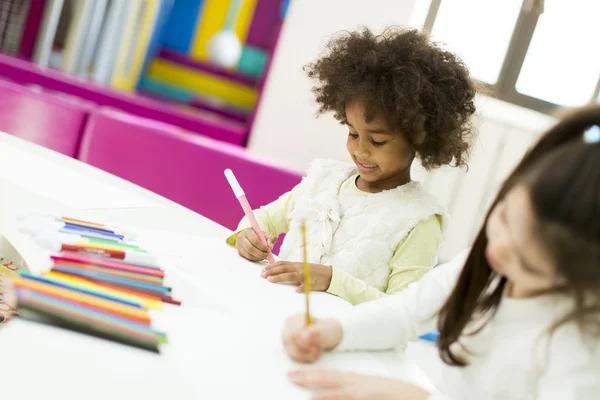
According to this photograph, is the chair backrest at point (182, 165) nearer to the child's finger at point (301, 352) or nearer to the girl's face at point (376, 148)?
the girl's face at point (376, 148)

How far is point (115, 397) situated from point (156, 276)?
29 centimetres

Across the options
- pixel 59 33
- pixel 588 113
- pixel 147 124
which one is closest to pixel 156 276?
pixel 588 113

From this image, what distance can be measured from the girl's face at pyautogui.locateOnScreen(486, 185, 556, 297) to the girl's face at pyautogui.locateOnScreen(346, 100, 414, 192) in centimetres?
60

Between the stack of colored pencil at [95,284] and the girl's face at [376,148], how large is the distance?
0.49 m

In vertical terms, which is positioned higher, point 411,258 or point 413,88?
point 413,88

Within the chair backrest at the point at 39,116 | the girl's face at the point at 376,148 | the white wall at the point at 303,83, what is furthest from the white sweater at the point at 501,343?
the white wall at the point at 303,83

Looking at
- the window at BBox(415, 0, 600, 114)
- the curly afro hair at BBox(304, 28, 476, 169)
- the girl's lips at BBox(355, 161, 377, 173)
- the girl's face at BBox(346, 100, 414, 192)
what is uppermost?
the window at BBox(415, 0, 600, 114)

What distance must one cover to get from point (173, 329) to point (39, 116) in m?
1.75

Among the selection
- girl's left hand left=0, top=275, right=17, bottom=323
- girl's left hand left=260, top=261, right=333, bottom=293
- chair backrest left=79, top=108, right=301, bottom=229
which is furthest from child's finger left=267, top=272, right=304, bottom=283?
chair backrest left=79, top=108, right=301, bottom=229

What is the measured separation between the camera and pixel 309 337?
26.9 inches

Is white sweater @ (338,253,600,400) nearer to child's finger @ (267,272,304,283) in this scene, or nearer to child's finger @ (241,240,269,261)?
child's finger @ (267,272,304,283)

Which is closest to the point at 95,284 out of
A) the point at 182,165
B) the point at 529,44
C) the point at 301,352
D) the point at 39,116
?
the point at 301,352

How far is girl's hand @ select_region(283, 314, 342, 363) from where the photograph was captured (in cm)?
68

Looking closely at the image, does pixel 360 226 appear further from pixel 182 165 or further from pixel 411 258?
pixel 182 165
